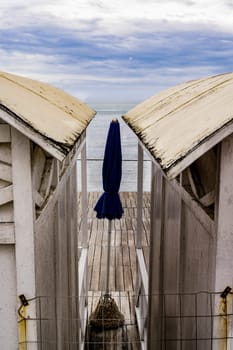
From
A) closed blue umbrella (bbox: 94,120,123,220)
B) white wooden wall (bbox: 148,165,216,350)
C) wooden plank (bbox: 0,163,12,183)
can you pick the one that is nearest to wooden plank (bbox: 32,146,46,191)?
wooden plank (bbox: 0,163,12,183)

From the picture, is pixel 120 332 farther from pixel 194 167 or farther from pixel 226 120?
pixel 226 120

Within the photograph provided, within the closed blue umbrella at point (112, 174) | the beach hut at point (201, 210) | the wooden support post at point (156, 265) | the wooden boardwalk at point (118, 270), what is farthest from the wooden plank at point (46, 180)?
the closed blue umbrella at point (112, 174)

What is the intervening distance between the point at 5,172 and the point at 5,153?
0.09 meters

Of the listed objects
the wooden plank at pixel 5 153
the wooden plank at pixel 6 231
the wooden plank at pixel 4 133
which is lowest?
the wooden plank at pixel 6 231

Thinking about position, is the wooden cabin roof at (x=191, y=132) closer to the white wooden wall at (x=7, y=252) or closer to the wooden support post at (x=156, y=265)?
the white wooden wall at (x=7, y=252)

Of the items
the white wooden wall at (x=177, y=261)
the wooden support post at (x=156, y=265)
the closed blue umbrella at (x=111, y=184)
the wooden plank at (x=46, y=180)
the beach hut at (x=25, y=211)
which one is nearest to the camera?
the beach hut at (x=25, y=211)

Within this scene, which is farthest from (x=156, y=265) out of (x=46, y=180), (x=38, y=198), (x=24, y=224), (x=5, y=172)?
(x=5, y=172)

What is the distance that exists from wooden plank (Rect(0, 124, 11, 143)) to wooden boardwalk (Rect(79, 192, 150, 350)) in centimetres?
239

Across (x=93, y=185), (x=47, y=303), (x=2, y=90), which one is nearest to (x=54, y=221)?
(x=47, y=303)

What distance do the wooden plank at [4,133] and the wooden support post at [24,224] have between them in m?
0.02

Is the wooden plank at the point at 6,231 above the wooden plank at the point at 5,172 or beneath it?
beneath

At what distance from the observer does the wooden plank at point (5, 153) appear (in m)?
2.02

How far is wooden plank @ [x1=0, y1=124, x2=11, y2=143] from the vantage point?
1.99m

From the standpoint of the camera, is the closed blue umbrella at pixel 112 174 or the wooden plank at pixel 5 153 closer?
the wooden plank at pixel 5 153
